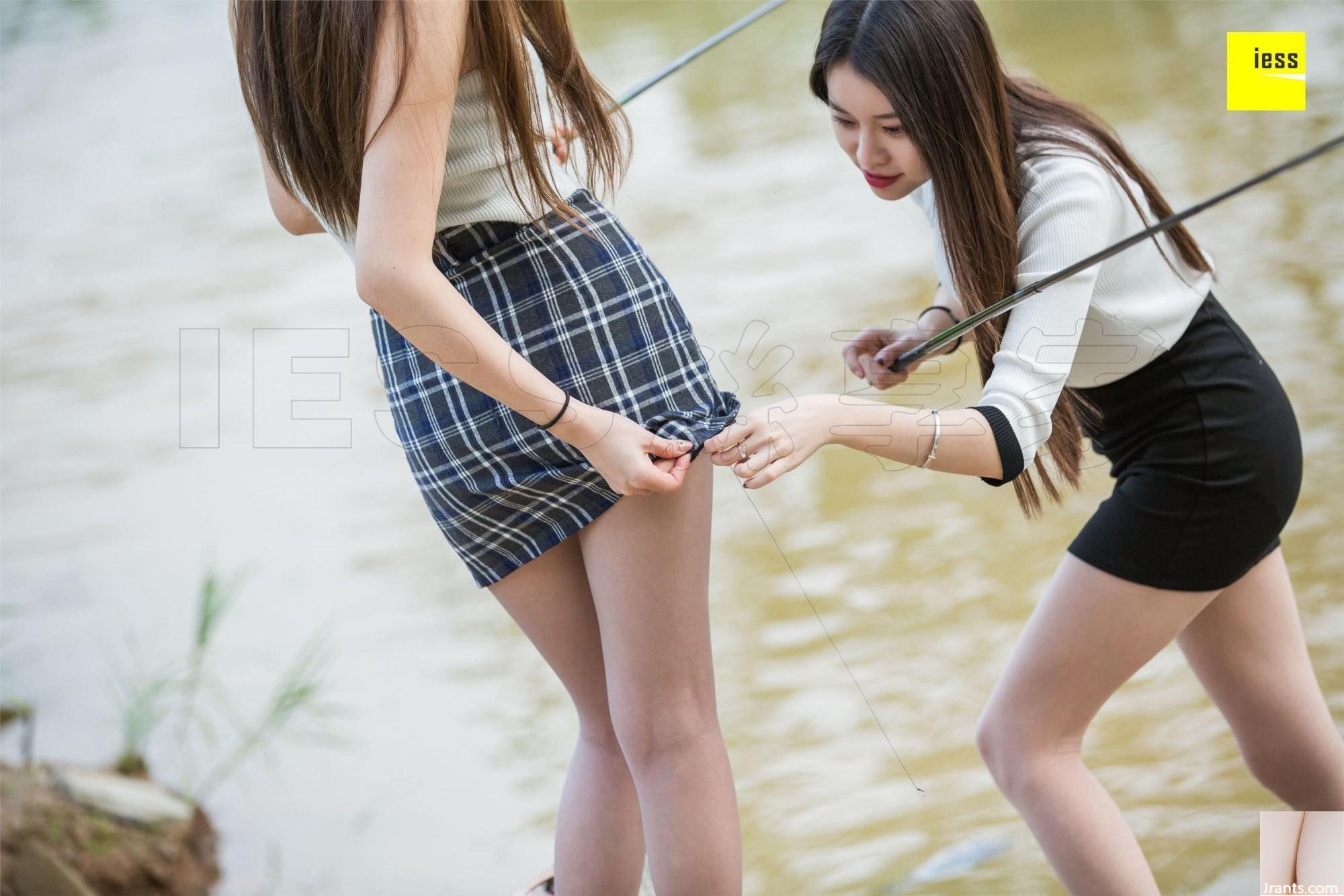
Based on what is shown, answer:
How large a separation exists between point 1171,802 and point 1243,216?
213 cm

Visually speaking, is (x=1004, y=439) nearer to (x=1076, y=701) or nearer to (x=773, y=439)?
(x=773, y=439)

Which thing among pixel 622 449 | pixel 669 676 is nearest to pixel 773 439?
pixel 622 449

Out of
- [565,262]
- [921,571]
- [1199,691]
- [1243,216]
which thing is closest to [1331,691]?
[1199,691]

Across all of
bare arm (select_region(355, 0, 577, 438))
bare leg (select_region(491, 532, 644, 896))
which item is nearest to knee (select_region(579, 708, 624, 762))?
bare leg (select_region(491, 532, 644, 896))

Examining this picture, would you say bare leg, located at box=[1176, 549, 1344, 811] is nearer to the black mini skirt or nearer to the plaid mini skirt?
the black mini skirt

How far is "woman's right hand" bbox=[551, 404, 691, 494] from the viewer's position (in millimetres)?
964

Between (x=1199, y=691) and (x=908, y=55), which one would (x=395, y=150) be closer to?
(x=908, y=55)

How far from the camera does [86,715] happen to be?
90.0 inches

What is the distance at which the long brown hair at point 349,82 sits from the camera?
879 millimetres

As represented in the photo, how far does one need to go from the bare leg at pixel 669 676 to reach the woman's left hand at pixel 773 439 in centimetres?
6

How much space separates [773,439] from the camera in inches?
39.5

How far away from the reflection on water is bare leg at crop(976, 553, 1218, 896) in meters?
0.33

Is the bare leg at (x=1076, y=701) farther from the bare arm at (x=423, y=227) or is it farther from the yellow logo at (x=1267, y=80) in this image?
the yellow logo at (x=1267, y=80)

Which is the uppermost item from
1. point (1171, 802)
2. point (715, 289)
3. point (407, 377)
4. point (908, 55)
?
point (908, 55)
